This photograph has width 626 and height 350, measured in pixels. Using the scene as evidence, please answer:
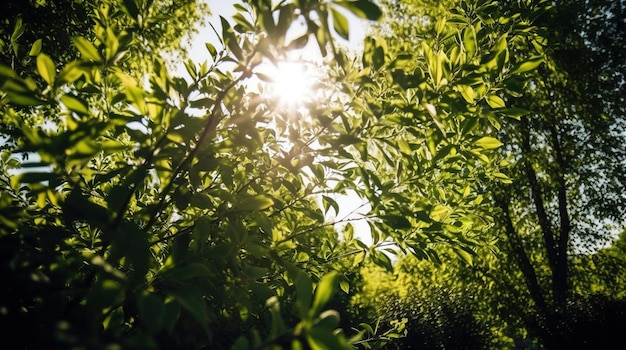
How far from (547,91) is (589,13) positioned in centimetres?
247

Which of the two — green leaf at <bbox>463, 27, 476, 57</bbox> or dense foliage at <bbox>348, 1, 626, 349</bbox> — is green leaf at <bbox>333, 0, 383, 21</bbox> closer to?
green leaf at <bbox>463, 27, 476, 57</bbox>

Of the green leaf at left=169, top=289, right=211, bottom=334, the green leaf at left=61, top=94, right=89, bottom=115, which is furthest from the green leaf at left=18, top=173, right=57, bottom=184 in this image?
the green leaf at left=169, top=289, right=211, bottom=334

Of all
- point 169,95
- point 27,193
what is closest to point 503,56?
point 169,95

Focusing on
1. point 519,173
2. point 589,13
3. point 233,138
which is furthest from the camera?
point 519,173

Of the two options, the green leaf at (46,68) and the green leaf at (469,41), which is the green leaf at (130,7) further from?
the green leaf at (469,41)

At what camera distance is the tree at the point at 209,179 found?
937mm

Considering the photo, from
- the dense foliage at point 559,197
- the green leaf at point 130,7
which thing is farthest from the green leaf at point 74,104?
the dense foliage at point 559,197

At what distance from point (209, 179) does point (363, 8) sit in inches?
48.3

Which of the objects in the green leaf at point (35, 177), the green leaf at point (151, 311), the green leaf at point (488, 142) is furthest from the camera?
the green leaf at point (488, 142)

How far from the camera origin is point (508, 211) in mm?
12969

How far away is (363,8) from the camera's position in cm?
98

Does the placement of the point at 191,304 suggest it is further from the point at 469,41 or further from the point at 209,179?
the point at 469,41

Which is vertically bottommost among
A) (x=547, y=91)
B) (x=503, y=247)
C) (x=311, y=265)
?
(x=311, y=265)

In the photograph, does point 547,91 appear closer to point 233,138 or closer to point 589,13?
point 589,13
